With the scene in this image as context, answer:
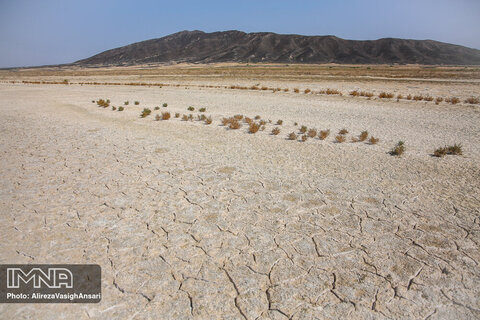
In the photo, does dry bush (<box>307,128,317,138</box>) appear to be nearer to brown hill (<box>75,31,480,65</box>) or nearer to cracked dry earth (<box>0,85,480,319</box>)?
cracked dry earth (<box>0,85,480,319</box>)

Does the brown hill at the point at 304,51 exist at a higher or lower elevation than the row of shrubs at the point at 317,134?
higher

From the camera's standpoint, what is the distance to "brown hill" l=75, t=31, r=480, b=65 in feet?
313

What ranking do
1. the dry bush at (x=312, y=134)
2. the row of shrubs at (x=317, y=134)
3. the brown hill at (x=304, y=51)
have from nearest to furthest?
the row of shrubs at (x=317, y=134)
the dry bush at (x=312, y=134)
the brown hill at (x=304, y=51)

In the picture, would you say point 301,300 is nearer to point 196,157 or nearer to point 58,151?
point 196,157

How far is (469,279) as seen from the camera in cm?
297

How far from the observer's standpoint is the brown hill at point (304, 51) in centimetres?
9544

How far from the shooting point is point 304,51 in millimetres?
108938

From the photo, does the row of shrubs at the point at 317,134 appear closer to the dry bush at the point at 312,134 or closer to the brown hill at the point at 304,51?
the dry bush at the point at 312,134

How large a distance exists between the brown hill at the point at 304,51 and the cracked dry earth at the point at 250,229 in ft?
333

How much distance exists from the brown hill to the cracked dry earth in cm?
10164

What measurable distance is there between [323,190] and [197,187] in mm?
2514

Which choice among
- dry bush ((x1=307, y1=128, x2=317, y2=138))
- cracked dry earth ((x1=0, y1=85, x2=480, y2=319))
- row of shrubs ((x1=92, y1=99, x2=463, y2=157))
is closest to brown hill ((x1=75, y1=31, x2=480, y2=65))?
row of shrubs ((x1=92, y1=99, x2=463, y2=157))

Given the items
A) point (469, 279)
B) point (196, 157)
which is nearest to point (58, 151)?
point (196, 157)

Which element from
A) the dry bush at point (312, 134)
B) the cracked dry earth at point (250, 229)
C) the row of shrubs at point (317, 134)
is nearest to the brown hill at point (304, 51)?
the row of shrubs at point (317, 134)
